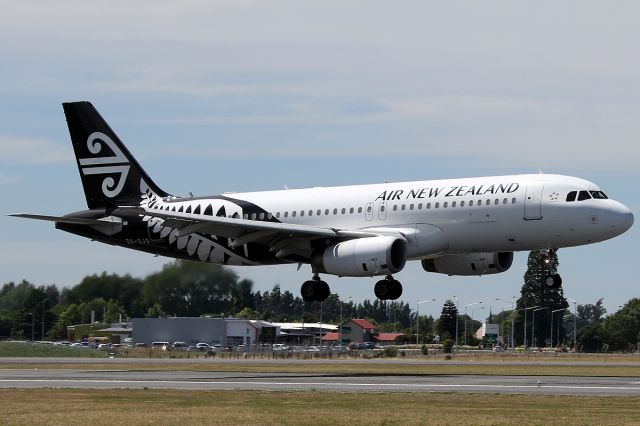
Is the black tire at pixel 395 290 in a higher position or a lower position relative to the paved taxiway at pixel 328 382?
higher

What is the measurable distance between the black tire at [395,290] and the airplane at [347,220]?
0.17 ft

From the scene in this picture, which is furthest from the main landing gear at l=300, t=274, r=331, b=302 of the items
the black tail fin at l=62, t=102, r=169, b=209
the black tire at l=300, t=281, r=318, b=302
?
the black tail fin at l=62, t=102, r=169, b=209

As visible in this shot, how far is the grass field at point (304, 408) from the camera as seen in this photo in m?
34.4

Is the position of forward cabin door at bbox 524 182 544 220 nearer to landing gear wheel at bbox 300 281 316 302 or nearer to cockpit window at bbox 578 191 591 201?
cockpit window at bbox 578 191 591 201

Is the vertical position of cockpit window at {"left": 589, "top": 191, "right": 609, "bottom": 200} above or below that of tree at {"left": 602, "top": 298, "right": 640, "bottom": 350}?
above

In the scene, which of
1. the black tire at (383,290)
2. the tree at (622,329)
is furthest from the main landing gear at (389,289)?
the tree at (622,329)

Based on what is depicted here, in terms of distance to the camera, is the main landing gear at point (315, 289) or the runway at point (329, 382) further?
the main landing gear at point (315, 289)

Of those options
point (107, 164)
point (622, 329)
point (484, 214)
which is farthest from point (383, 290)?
point (622, 329)

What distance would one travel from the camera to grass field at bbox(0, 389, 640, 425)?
1355 inches

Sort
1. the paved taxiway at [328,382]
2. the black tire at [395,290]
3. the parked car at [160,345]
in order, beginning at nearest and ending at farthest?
the paved taxiway at [328,382], the black tire at [395,290], the parked car at [160,345]

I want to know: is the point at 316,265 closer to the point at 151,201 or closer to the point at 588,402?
the point at 151,201

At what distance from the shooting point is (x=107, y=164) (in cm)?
7362

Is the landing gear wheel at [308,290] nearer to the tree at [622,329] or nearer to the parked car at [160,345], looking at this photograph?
the parked car at [160,345]

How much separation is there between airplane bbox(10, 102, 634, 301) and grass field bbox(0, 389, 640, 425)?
55.7ft
